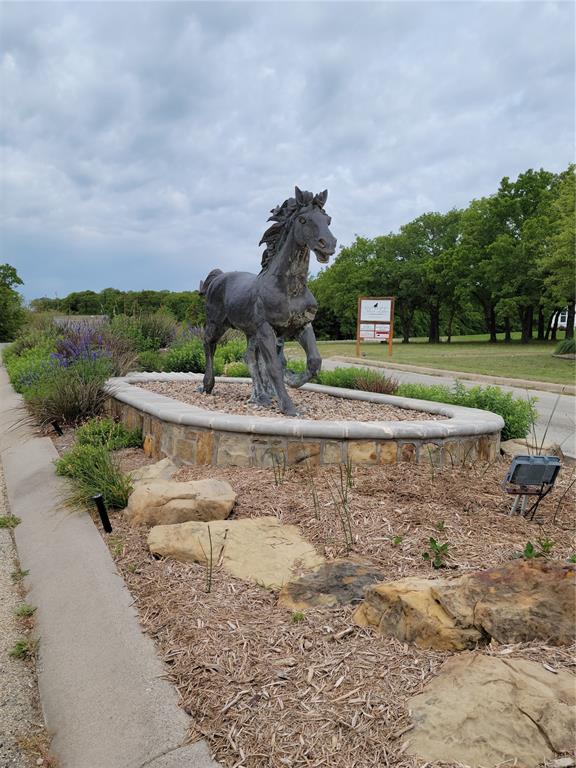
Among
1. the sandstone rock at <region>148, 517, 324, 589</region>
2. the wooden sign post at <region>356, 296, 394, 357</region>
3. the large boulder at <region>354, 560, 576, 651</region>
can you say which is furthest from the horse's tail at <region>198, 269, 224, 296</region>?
the wooden sign post at <region>356, 296, 394, 357</region>

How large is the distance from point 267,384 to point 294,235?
2068 millimetres

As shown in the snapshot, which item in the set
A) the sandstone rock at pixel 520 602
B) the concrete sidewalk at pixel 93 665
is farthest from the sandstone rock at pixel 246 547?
the sandstone rock at pixel 520 602

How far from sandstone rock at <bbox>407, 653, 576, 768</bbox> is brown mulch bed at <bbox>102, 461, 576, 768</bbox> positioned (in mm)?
89

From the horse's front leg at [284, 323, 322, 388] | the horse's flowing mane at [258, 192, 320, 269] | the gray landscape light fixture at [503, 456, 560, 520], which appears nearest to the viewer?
the gray landscape light fixture at [503, 456, 560, 520]

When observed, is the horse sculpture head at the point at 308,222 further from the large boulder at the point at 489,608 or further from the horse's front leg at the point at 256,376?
the large boulder at the point at 489,608

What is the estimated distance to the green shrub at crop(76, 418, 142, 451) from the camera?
6973mm

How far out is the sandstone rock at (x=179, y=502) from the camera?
4109mm

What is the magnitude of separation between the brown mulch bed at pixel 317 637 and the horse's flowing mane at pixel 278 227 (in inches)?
131

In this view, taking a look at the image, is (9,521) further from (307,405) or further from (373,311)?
(373,311)

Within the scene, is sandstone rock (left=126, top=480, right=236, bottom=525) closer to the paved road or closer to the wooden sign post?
the paved road

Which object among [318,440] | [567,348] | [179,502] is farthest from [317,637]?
[567,348]

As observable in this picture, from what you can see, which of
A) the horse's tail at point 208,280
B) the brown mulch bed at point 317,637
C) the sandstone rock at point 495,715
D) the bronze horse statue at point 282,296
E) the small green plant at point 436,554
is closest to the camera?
the sandstone rock at point 495,715

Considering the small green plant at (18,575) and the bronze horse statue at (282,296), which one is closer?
the small green plant at (18,575)

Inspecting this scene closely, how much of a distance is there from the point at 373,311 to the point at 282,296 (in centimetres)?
1933
